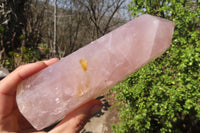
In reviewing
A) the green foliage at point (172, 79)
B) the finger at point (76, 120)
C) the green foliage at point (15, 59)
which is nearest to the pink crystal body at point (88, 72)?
the finger at point (76, 120)

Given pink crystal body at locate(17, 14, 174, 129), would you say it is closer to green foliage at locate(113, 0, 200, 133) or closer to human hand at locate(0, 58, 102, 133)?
human hand at locate(0, 58, 102, 133)

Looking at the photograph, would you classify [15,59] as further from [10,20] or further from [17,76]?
[17,76]

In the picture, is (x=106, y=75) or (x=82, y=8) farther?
(x=82, y=8)

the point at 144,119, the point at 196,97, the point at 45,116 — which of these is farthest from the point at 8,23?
the point at 196,97

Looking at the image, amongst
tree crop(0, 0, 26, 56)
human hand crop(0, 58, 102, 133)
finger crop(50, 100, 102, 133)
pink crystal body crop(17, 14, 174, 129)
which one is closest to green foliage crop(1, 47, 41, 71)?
tree crop(0, 0, 26, 56)

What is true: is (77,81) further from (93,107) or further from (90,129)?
(90,129)

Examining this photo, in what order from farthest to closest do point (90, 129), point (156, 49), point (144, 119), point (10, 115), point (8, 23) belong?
point (8, 23) → point (90, 129) → point (144, 119) → point (10, 115) → point (156, 49)
